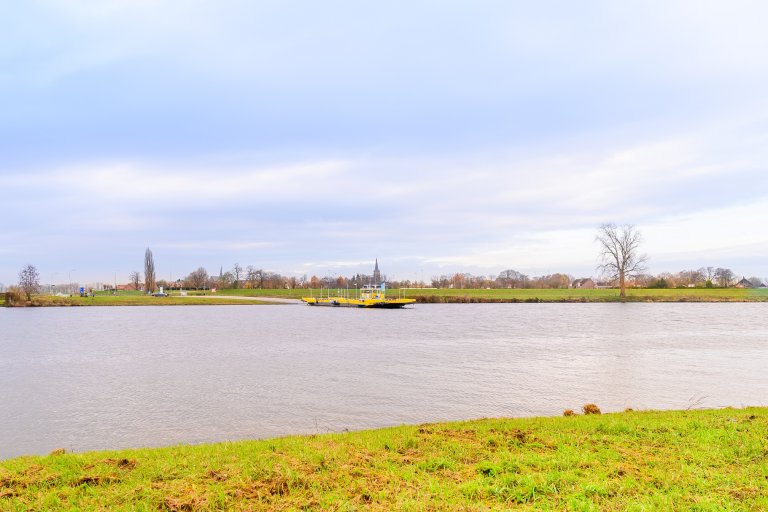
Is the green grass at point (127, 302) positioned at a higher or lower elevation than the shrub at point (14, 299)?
lower

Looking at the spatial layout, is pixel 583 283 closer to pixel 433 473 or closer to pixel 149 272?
pixel 149 272

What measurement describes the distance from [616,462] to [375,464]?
318cm

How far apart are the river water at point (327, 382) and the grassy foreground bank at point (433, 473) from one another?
129 inches

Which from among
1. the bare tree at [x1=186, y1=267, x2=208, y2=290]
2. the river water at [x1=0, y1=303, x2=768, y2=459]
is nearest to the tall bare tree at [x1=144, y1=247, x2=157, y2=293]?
the bare tree at [x1=186, y1=267, x2=208, y2=290]

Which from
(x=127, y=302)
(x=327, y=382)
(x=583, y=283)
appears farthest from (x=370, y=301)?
(x=583, y=283)

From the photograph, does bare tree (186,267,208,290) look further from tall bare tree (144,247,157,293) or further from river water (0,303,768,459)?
river water (0,303,768,459)

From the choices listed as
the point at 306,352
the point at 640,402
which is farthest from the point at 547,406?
the point at 306,352

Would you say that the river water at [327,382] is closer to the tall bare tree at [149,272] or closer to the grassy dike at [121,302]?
the grassy dike at [121,302]

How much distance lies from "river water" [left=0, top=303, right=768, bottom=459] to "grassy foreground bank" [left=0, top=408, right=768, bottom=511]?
3.27m

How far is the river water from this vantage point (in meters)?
11.3

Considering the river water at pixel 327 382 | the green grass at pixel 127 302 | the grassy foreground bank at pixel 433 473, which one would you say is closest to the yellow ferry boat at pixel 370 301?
the green grass at pixel 127 302

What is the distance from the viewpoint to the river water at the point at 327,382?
11.3m

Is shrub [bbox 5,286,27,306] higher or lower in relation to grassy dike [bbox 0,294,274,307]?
higher

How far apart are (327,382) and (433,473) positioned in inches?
416
